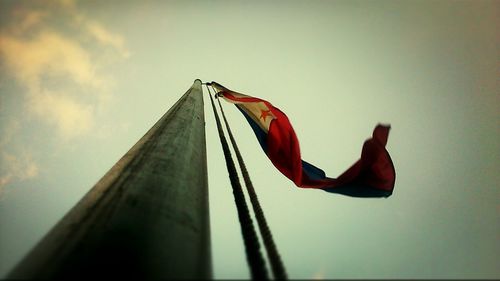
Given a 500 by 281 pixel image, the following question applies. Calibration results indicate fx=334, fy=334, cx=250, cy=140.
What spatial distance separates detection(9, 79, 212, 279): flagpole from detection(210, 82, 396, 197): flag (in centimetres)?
285

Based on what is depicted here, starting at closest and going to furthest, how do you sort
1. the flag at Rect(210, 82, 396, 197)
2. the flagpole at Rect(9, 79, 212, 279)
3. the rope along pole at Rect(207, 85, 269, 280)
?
the flagpole at Rect(9, 79, 212, 279)
the rope along pole at Rect(207, 85, 269, 280)
the flag at Rect(210, 82, 396, 197)

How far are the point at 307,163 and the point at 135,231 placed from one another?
21.5 ft

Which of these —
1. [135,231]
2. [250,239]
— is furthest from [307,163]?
[135,231]

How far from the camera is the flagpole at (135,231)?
165cm

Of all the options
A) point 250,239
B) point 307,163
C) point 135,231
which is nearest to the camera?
point 135,231

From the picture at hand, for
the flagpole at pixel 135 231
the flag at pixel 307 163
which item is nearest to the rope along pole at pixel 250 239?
the flagpole at pixel 135 231

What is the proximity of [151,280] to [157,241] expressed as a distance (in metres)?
0.27

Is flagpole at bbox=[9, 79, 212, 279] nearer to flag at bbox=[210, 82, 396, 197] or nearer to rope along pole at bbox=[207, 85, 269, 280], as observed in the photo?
rope along pole at bbox=[207, 85, 269, 280]

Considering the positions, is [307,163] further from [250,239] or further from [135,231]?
[135,231]

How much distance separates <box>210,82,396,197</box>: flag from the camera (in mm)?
5426

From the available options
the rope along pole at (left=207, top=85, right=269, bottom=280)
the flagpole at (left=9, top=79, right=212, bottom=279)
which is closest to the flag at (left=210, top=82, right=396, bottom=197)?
the rope along pole at (left=207, top=85, right=269, bottom=280)

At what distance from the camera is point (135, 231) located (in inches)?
73.7

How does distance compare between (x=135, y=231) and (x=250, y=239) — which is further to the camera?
(x=250, y=239)

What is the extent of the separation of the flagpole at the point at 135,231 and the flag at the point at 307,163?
2.85 m
